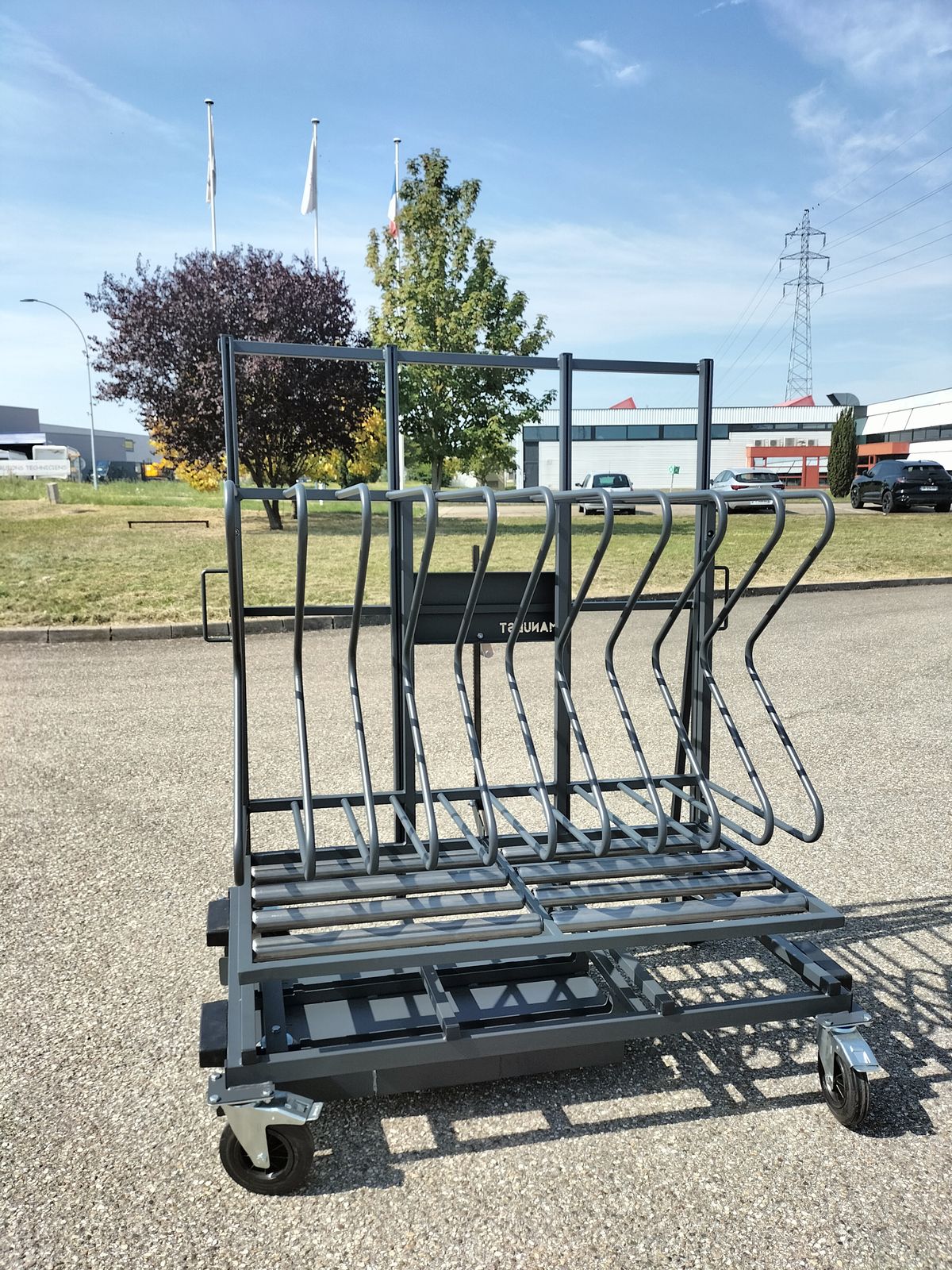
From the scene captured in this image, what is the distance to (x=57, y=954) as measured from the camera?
138 inches

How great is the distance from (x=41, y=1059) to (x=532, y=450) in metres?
55.6

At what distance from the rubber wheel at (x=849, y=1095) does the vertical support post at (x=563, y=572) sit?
1.32 m

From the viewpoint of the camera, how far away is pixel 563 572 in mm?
3502

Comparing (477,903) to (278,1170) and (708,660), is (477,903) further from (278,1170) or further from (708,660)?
(708,660)

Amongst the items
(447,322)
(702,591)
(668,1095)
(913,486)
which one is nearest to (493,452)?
(447,322)

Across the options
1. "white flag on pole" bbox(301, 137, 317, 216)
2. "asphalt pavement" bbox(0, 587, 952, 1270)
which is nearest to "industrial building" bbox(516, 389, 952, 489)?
"white flag on pole" bbox(301, 137, 317, 216)

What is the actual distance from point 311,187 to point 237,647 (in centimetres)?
3561

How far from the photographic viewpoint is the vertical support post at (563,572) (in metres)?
3.45

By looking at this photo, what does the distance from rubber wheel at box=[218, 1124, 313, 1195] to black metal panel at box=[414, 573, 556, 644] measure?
5.13 ft

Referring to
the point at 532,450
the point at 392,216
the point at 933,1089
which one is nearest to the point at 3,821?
the point at 933,1089

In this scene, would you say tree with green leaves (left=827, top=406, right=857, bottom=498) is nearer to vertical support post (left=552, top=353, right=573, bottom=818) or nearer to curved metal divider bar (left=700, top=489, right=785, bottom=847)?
vertical support post (left=552, top=353, right=573, bottom=818)

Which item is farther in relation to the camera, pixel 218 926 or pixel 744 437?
pixel 744 437

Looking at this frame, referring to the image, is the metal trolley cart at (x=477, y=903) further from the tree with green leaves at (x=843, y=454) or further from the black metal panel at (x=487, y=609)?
the tree with green leaves at (x=843, y=454)

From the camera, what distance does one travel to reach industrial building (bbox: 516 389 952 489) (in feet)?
176
